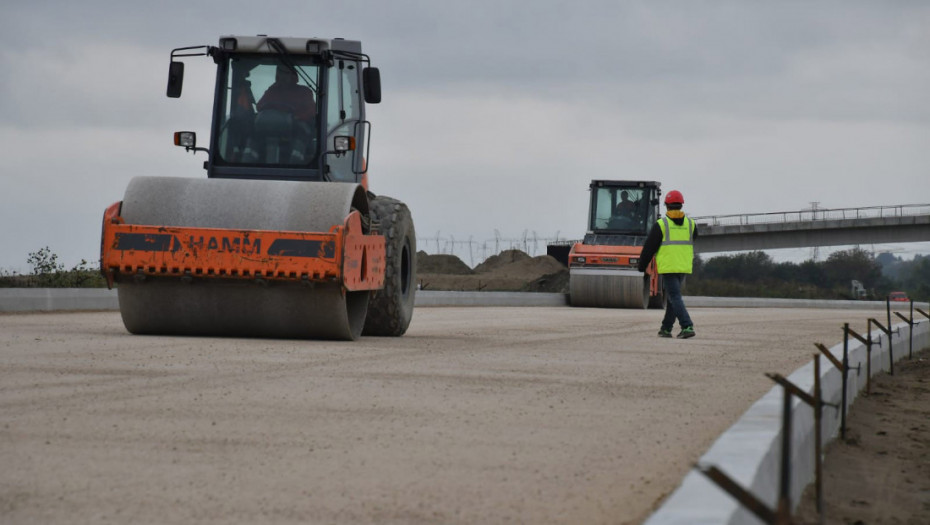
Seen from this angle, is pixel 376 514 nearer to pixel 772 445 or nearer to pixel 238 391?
pixel 772 445

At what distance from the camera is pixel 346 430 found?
623cm

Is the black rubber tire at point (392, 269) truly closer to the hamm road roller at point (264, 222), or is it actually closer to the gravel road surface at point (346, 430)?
the hamm road roller at point (264, 222)

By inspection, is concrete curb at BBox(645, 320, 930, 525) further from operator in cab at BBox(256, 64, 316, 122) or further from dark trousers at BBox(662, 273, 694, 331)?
dark trousers at BBox(662, 273, 694, 331)

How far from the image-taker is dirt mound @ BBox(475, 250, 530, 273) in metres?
87.4

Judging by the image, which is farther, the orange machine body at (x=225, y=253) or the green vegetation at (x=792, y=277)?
the green vegetation at (x=792, y=277)

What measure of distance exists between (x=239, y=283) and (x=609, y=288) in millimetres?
23656

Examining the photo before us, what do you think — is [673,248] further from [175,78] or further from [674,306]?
[175,78]

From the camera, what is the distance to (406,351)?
11.7m

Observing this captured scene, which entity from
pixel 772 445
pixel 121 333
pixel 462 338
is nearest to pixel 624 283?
pixel 462 338

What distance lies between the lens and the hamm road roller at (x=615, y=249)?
3472cm

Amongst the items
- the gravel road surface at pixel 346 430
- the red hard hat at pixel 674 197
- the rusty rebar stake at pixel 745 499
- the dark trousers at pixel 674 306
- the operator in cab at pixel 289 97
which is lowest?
the gravel road surface at pixel 346 430

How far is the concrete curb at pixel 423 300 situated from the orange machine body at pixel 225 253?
882 centimetres

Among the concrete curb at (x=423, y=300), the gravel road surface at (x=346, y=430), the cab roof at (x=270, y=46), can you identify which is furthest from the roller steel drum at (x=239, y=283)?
the concrete curb at (x=423, y=300)

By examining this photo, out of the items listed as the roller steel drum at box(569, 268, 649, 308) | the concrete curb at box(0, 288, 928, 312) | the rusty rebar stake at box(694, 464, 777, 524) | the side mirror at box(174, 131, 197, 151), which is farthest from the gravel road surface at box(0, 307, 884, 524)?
the roller steel drum at box(569, 268, 649, 308)
